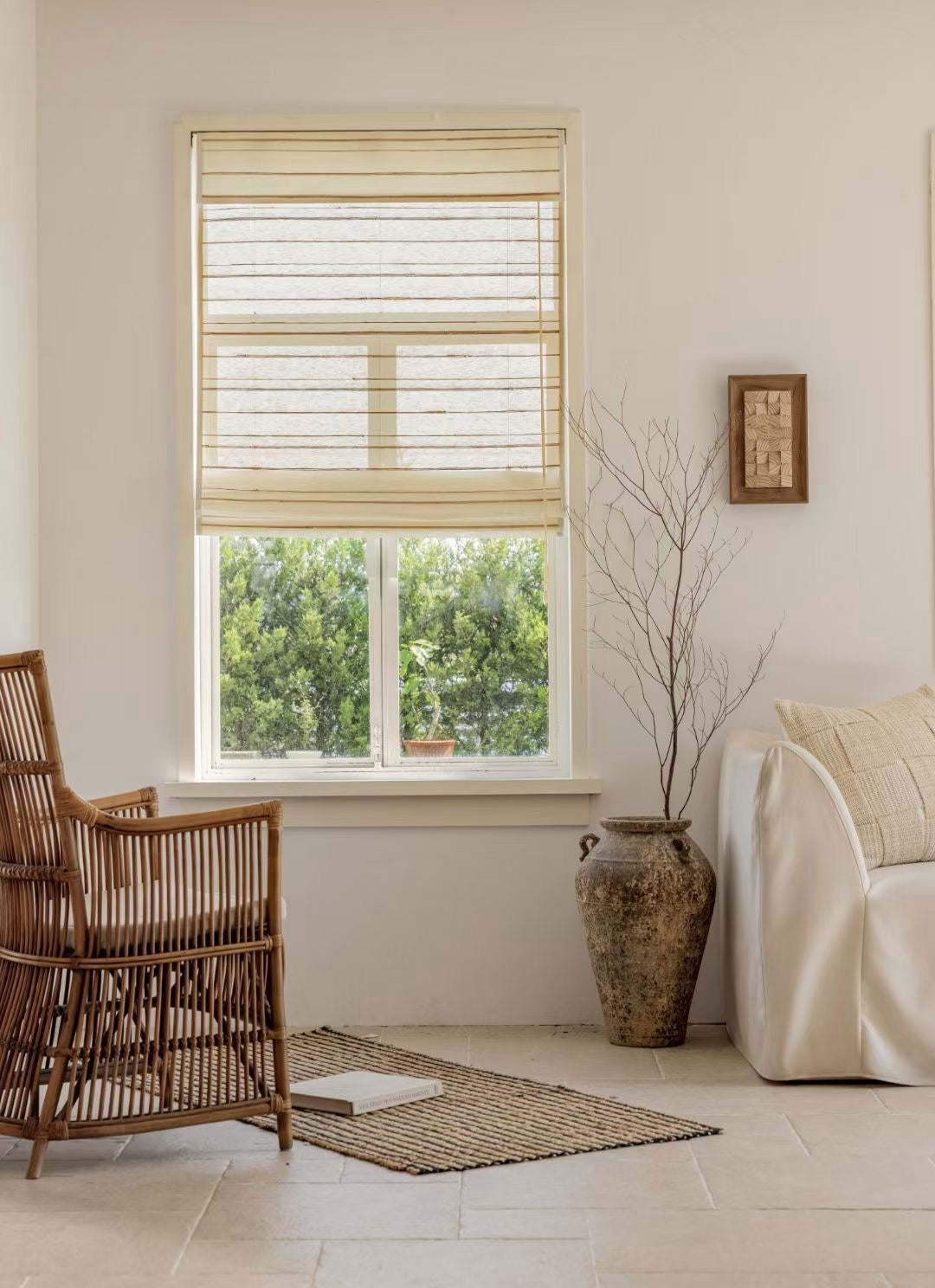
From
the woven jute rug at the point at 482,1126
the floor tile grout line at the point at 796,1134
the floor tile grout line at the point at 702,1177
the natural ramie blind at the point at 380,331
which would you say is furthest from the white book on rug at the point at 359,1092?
the natural ramie blind at the point at 380,331

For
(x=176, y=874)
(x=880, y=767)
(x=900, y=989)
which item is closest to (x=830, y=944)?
(x=900, y=989)

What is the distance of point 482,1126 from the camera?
10.4ft

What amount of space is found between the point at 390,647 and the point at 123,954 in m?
1.77

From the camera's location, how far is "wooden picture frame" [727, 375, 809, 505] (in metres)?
4.30

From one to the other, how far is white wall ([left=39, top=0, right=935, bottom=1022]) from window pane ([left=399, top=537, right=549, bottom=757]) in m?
0.26

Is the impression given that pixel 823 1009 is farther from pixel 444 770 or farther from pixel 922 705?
pixel 444 770

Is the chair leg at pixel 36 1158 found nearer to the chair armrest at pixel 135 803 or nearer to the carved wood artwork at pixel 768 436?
the chair armrest at pixel 135 803

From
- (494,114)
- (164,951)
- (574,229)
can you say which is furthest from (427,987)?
(494,114)

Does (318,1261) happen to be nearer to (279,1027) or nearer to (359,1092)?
(279,1027)

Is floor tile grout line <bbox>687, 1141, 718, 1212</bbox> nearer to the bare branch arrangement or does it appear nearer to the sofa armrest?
the sofa armrest

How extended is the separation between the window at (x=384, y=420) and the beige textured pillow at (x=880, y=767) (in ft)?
2.80

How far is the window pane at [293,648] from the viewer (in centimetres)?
445

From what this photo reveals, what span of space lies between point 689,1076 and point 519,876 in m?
0.89

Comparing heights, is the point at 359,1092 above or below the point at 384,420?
below
